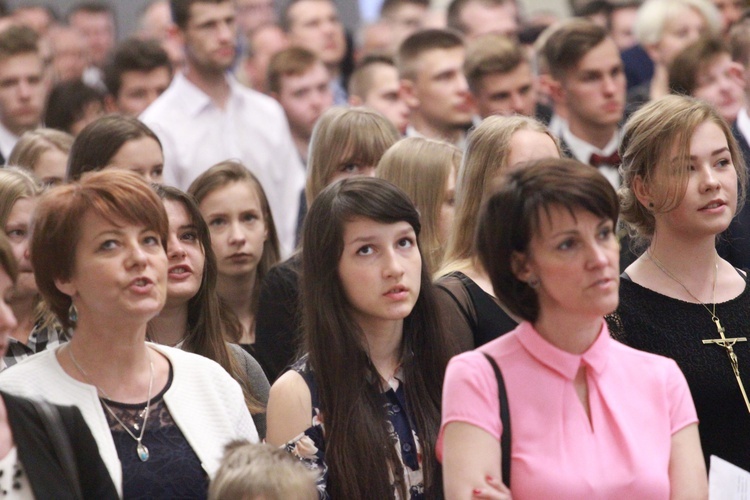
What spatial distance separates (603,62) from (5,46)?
3.35 metres

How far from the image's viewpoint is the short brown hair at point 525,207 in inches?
113

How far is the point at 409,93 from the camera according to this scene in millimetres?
7574

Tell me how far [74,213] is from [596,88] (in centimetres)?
405

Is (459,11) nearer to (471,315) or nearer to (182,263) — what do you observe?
(182,263)

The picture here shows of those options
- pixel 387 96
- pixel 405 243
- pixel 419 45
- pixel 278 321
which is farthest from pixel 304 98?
pixel 405 243

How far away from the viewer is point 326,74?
8.48 m

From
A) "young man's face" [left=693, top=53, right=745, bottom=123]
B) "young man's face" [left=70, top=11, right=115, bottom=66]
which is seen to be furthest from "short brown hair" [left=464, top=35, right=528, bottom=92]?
"young man's face" [left=70, top=11, right=115, bottom=66]

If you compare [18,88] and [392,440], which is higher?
[18,88]

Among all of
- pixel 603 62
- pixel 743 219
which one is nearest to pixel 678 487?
pixel 743 219

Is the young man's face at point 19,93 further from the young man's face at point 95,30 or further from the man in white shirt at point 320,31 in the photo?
the young man's face at point 95,30

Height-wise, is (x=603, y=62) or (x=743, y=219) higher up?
(x=603, y=62)

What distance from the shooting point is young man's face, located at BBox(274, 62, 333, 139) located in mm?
8266

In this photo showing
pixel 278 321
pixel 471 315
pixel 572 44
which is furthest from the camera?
pixel 572 44

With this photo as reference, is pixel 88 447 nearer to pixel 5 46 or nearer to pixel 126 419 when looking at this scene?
pixel 126 419
